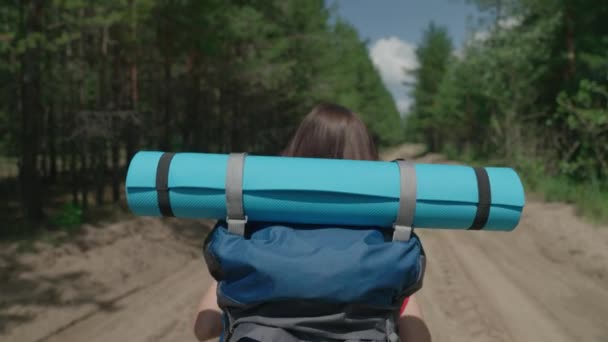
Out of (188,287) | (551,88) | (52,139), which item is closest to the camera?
(188,287)

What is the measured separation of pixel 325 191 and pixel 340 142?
252 millimetres

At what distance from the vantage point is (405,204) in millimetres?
1343

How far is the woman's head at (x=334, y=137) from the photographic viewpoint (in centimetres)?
151

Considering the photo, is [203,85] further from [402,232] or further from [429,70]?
[429,70]

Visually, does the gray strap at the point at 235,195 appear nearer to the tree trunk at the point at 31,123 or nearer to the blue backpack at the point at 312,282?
the blue backpack at the point at 312,282

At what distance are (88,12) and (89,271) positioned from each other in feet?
15.7

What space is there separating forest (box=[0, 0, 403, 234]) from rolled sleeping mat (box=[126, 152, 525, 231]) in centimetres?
544

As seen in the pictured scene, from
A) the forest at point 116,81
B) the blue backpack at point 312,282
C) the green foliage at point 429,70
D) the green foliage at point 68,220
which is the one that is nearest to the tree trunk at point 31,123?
the forest at point 116,81

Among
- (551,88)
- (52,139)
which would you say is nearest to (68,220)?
(52,139)

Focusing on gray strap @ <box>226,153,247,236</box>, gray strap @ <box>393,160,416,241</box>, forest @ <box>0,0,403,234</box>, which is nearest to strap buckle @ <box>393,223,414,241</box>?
gray strap @ <box>393,160,416,241</box>

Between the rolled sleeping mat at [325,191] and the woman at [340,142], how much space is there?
130mm

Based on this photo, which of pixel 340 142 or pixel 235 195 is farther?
pixel 340 142

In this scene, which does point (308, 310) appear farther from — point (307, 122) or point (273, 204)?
point (307, 122)

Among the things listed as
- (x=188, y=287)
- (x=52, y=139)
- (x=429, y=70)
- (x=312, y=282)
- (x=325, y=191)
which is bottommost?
(x=188, y=287)
